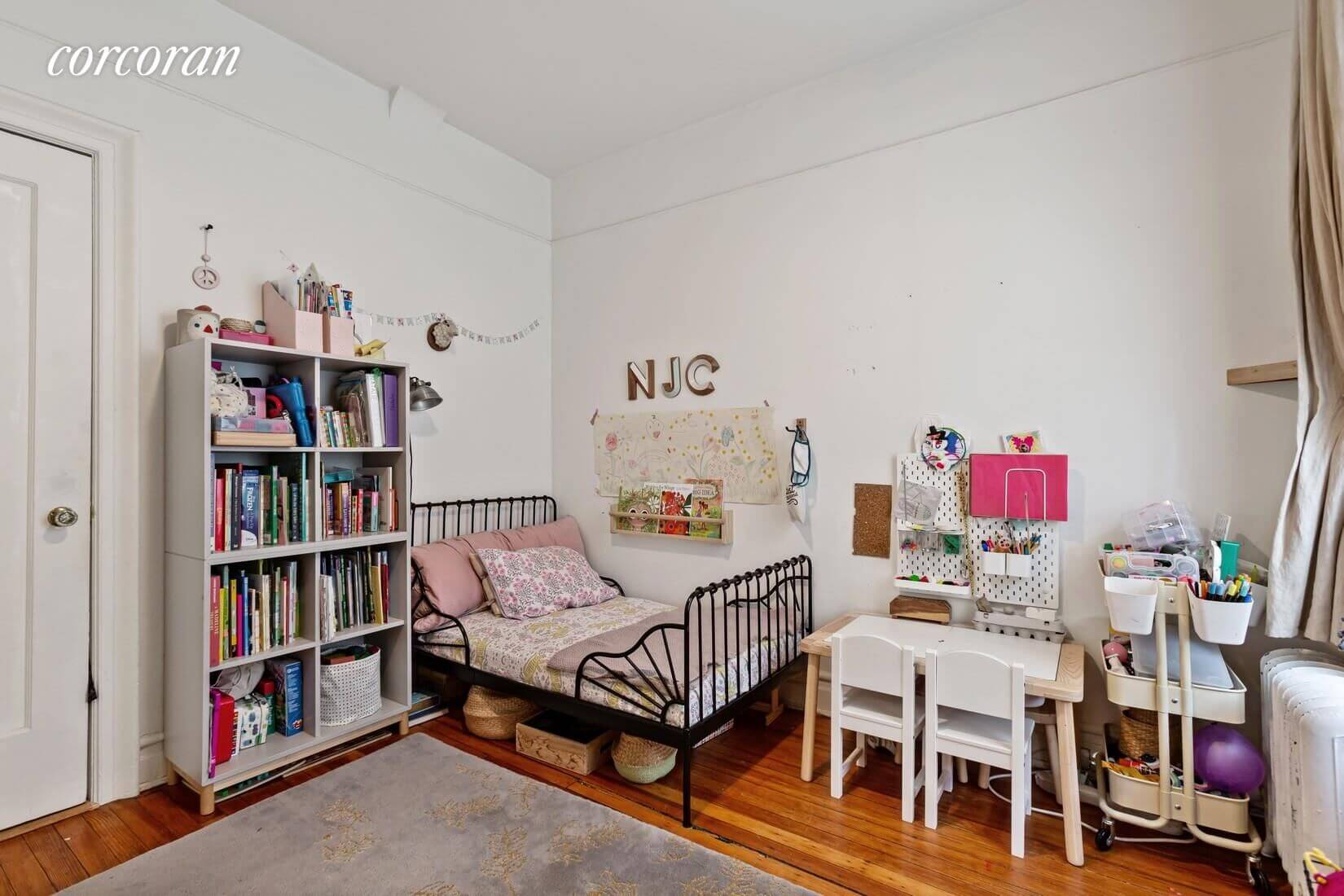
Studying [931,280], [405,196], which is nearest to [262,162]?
[405,196]

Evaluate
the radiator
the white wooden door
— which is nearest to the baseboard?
the white wooden door

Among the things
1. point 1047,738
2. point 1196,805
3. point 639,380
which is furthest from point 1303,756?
A: point 639,380

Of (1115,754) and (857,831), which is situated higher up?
(1115,754)

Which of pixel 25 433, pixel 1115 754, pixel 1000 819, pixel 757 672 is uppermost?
pixel 25 433

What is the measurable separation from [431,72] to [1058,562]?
11.1 ft

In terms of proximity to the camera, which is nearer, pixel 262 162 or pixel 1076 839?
pixel 1076 839

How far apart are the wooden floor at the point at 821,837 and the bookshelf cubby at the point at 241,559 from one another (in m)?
0.14

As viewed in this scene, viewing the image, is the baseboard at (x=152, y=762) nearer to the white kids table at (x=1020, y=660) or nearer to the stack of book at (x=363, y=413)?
the stack of book at (x=363, y=413)

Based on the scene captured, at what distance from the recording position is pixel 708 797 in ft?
7.46

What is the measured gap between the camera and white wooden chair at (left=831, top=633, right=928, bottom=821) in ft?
6.93

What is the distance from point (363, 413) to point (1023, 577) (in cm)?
270

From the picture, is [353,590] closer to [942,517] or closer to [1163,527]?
[942,517]

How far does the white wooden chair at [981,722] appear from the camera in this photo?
6.34 feet

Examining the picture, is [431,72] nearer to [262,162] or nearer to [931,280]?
[262,162]
